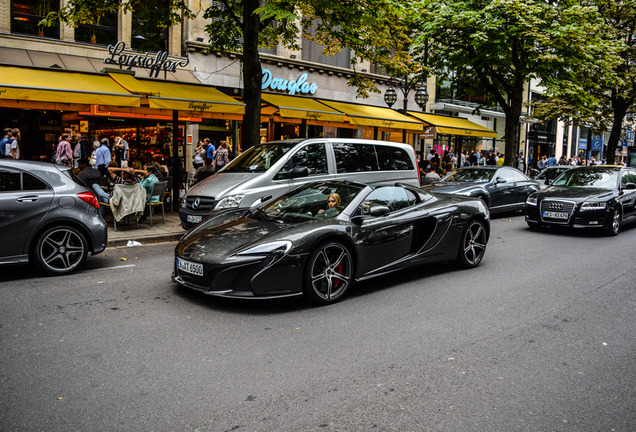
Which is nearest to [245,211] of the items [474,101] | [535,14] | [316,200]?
[316,200]

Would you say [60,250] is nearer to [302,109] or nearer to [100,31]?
[302,109]

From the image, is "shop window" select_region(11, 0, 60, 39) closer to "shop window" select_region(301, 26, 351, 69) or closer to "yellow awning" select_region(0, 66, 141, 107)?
"yellow awning" select_region(0, 66, 141, 107)

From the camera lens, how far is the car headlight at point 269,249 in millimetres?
5102

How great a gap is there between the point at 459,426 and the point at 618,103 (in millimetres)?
28554

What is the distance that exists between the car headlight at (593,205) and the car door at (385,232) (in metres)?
5.92

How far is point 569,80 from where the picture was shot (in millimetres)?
19859

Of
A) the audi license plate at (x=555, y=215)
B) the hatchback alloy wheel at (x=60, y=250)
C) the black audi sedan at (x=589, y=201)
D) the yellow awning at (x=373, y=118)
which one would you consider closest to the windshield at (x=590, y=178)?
the black audi sedan at (x=589, y=201)

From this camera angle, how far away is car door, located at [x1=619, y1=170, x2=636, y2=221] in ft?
37.5

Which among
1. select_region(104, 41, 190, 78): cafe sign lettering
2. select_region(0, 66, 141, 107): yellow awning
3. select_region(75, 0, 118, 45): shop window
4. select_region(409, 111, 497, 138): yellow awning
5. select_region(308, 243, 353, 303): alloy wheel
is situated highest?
select_region(75, 0, 118, 45): shop window

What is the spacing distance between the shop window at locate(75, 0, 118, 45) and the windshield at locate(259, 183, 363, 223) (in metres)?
13.9

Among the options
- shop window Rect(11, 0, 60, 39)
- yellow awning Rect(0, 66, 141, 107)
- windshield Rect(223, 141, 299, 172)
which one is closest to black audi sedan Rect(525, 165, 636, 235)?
windshield Rect(223, 141, 299, 172)

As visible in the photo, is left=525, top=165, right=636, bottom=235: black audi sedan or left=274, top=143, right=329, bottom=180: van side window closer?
left=274, top=143, right=329, bottom=180: van side window

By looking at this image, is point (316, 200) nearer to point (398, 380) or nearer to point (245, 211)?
point (245, 211)

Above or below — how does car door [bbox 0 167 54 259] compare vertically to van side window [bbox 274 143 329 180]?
below
